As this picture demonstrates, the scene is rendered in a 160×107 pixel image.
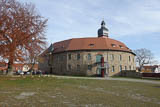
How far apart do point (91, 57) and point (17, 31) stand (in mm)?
22164

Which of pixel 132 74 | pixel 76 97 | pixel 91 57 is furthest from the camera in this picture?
pixel 91 57

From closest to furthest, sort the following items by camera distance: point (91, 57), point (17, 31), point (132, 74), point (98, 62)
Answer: point (17, 31) → point (132, 74) → point (98, 62) → point (91, 57)

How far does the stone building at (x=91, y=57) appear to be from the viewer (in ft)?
127

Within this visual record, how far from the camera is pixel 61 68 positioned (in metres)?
42.8

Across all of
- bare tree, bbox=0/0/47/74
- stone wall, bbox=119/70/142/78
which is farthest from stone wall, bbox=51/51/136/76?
bare tree, bbox=0/0/47/74

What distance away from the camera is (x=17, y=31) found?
20.8 metres

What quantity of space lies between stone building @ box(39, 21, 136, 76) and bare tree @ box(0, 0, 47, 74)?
16898mm

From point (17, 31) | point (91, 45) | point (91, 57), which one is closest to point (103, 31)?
A: point (91, 45)

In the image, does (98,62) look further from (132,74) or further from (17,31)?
(17,31)

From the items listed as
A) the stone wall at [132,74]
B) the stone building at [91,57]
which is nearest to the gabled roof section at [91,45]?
the stone building at [91,57]

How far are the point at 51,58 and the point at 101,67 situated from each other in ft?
62.0

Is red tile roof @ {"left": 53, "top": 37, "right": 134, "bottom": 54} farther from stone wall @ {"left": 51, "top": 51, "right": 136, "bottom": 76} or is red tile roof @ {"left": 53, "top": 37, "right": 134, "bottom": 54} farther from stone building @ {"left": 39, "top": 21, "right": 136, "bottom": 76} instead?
stone wall @ {"left": 51, "top": 51, "right": 136, "bottom": 76}

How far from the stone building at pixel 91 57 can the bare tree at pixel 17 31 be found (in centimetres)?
1690

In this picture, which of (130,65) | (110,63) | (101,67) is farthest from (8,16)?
(130,65)
